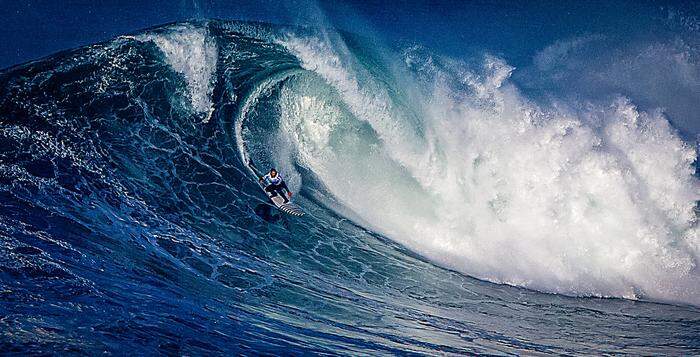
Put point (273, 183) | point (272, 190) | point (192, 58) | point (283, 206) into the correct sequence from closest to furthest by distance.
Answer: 1. point (273, 183)
2. point (272, 190)
3. point (283, 206)
4. point (192, 58)

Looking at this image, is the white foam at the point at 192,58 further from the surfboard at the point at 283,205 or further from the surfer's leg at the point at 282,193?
the surfer's leg at the point at 282,193

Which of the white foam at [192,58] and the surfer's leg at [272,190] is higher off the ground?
the white foam at [192,58]

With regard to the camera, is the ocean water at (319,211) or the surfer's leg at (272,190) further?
the surfer's leg at (272,190)

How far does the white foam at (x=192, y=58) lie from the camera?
934 cm

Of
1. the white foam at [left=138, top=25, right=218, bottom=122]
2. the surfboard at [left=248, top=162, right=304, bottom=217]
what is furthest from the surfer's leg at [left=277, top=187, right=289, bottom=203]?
the white foam at [left=138, top=25, right=218, bottom=122]

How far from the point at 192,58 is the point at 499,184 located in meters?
8.46

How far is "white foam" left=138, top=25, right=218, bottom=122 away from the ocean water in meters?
0.05

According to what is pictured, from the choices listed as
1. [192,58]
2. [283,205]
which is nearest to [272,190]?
[283,205]

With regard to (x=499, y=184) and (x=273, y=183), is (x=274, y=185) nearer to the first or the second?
(x=273, y=183)

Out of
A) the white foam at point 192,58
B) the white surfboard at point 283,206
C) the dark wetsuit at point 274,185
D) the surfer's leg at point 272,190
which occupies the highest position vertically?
the white foam at point 192,58

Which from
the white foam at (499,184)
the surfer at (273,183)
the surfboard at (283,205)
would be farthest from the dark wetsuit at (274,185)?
the white foam at (499,184)

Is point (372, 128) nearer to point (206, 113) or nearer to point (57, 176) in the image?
point (206, 113)

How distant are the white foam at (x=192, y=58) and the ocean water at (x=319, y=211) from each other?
50 mm

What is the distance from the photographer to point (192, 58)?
9.41 metres
